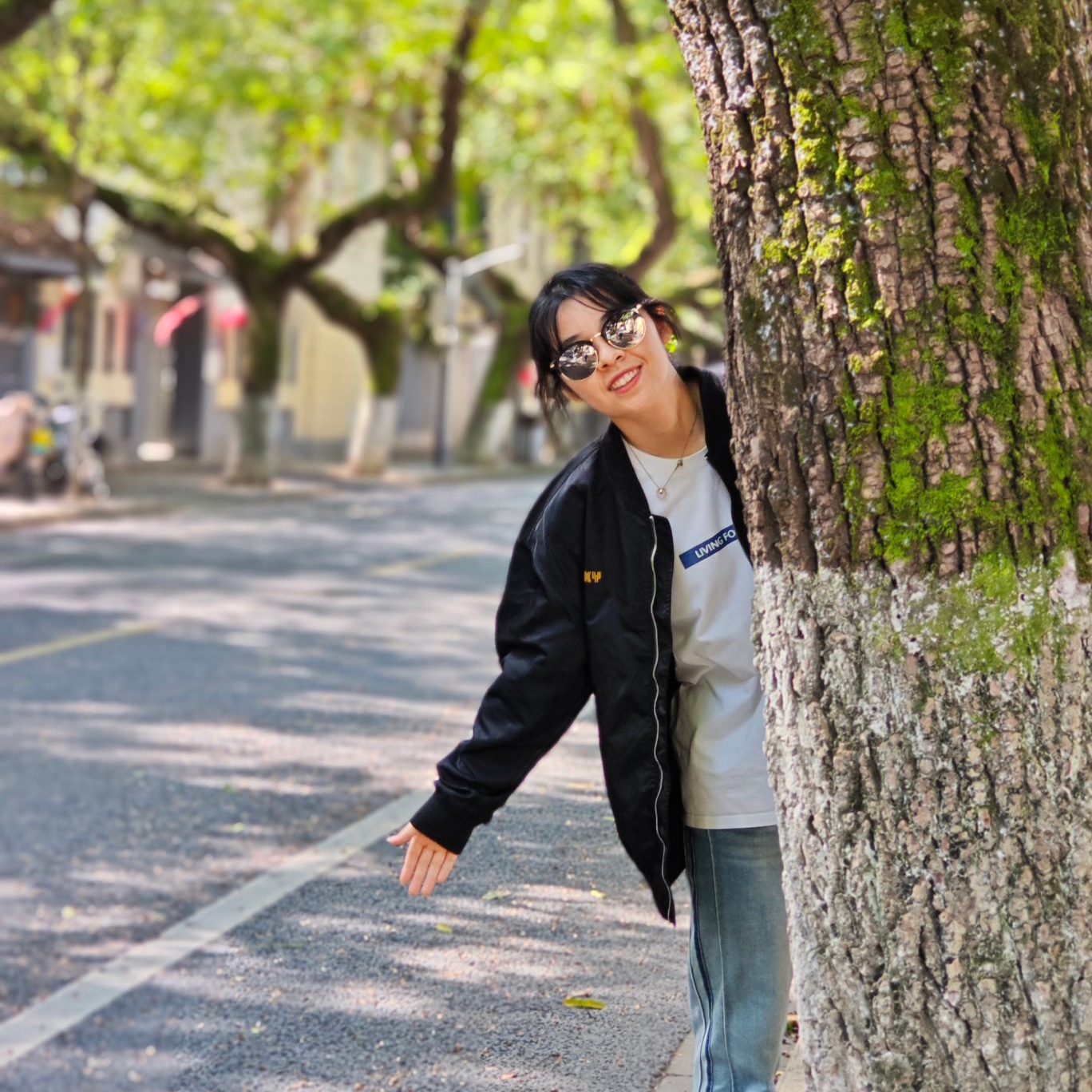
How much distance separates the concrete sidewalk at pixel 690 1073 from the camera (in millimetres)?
3395

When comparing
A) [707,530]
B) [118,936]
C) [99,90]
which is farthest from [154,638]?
[99,90]

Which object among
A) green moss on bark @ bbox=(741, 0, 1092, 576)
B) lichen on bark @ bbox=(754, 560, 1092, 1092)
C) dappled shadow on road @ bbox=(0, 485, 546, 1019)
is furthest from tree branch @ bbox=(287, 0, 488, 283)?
lichen on bark @ bbox=(754, 560, 1092, 1092)

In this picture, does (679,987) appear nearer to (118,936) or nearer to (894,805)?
(894,805)

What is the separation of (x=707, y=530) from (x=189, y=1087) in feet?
7.21

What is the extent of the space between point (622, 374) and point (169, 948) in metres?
3.48

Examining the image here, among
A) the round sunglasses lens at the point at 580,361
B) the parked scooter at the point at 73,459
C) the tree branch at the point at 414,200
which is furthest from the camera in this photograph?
the tree branch at the point at 414,200

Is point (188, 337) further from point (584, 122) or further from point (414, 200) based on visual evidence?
point (584, 122)

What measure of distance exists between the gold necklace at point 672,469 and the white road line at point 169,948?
2.72 meters

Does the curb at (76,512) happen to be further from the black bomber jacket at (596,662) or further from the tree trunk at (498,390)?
the black bomber jacket at (596,662)

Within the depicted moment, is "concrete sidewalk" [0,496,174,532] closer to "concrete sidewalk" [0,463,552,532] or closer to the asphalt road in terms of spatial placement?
"concrete sidewalk" [0,463,552,532]

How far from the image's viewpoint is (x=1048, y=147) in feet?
7.32

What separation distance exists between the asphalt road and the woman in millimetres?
714

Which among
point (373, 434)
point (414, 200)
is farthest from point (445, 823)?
point (373, 434)

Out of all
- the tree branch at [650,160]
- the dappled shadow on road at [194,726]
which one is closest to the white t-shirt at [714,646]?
the dappled shadow on road at [194,726]
